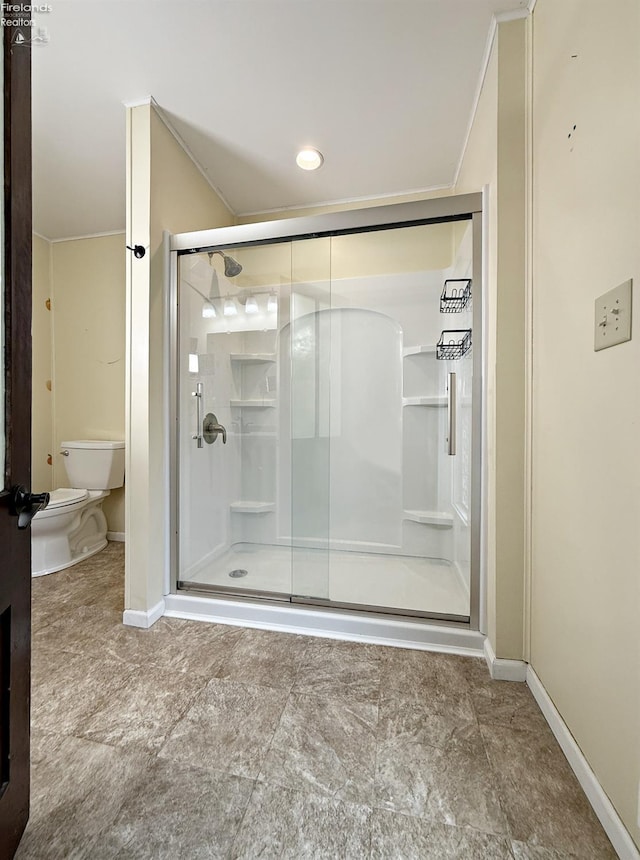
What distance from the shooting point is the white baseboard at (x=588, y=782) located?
2.60 ft

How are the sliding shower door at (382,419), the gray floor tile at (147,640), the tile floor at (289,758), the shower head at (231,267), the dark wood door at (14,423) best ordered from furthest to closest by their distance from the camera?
the shower head at (231,267), the sliding shower door at (382,419), the gray floor tile at (147,640), the tile floor at (289,758), the dark wood door at (14,423)

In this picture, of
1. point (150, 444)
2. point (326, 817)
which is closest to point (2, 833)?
point (326, 817)

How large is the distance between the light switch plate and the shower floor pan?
1223 mm

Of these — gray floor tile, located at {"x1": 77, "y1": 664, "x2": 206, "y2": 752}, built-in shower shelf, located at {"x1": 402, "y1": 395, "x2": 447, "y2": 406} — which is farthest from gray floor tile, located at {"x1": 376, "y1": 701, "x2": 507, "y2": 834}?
built-in shower shelf, located at {"x1": 402, "y1": 395, "x2": 447, "y2": 406}

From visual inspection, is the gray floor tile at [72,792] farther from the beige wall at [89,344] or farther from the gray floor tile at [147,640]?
the beige wall at [89,344]

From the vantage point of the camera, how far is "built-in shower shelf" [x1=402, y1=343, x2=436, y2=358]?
2.41 meters

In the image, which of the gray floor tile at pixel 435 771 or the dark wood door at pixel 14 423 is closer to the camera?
the dark wood door at pixel 14 423

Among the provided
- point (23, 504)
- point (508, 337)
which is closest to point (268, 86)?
point (508, 337)

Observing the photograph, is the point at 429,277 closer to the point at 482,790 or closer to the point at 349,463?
the point at 349,463

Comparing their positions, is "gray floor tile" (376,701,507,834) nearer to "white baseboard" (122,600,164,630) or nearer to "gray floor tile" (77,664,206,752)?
"gray floor tile" (77,664,206,752)

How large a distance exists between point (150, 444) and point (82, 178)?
1839 millimetres

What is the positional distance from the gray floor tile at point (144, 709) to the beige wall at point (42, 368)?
2.24 meters

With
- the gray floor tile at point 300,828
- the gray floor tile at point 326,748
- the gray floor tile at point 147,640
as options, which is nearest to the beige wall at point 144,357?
the gray floor tile at point 147,640

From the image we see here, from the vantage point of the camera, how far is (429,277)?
236cm
